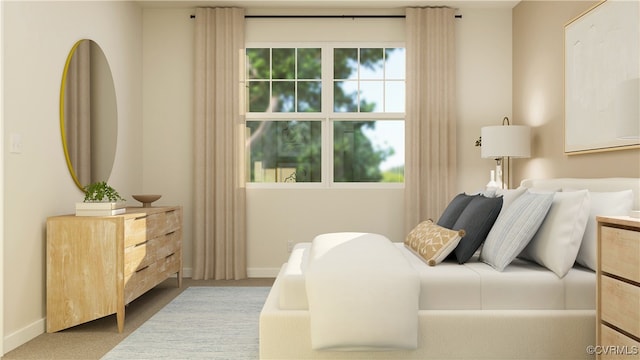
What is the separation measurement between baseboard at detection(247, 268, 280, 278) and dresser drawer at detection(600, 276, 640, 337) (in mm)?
3334

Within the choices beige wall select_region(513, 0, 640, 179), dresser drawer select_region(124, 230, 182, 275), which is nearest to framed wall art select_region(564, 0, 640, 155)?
beige wall select_region(513, 0, 640, 179)

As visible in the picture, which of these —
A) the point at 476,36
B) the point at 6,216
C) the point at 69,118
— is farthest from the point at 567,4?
the point at 6,216

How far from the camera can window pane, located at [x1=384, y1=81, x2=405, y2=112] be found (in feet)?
16.6

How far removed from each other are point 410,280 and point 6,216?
2.33 metres

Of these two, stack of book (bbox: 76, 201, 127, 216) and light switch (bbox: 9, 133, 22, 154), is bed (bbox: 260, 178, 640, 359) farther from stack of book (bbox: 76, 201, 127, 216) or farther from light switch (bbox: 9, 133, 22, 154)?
light switch (bbox: 9, 133, 22, 154)

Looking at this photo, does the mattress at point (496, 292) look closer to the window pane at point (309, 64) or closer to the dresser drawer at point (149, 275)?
the dresser drawer at point (149, 275)

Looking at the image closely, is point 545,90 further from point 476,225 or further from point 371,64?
point 476,225

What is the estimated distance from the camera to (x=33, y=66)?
3121 mm

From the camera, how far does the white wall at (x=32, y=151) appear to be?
2.87 meters

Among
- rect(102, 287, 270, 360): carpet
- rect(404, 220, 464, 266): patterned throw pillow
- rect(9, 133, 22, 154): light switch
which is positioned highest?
rect(9, 133, 22, 154): light switch

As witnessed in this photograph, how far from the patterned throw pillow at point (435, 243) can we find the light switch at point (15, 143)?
2470 millimetres

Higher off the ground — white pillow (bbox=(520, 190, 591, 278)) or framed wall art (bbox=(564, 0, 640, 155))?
framed wall art (bbox=(564, 0, 640, 155))

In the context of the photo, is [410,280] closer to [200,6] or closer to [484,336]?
[484,336]

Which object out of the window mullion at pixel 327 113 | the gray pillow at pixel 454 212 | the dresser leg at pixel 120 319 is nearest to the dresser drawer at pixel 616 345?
the gray pillow at pixel 454 212
